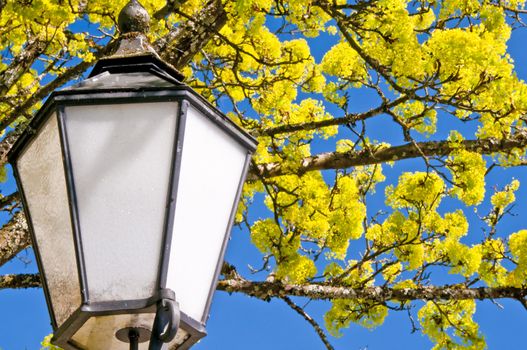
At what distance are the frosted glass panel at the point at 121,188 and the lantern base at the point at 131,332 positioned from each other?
12 cm

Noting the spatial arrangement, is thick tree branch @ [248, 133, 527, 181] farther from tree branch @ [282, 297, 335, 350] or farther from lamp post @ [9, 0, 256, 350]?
lamp post @ [9, 0, 256, 350]

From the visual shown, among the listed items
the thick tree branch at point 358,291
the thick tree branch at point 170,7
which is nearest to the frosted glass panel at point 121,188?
the thick tree branch at point 170,7

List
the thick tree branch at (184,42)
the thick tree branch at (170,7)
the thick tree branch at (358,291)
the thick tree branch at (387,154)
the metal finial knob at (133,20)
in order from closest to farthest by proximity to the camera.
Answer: the metal finial knob at (133,20) < the thick tree branch at (170,7) < the thick tree branch at (358,291) < the thick tree branch at (184,42) < the thick tree branch at (387,154)

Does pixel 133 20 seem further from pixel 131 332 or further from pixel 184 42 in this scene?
pixel 184 42

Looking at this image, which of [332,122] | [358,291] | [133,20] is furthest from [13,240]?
[133,20]

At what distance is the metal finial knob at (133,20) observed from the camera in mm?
2496

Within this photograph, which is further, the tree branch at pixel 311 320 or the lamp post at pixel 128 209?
the tree branch at pixel 311 320

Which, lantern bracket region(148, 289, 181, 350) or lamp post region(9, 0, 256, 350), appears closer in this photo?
lantern bracket region(148, 289, 181, 350)

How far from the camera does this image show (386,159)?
21.0ft

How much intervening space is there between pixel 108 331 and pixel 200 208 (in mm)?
383

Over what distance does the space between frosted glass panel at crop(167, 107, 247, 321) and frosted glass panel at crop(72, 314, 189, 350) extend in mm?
95

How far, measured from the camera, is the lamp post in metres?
1.79

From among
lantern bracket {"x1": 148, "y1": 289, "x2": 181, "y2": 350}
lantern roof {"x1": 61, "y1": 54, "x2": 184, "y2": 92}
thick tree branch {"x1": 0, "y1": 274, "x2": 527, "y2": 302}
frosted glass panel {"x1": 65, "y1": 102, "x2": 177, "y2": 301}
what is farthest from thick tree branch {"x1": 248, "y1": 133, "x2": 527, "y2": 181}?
lantern bracket {"x1": 148, "y1": 289, "x2": 181, "y2": 350}

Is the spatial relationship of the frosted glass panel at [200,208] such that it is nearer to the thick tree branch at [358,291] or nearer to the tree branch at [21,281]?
the thick tree branch at [358,291]
